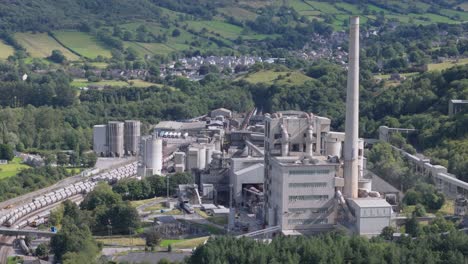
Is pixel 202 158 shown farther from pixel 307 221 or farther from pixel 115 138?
pixel 307 221

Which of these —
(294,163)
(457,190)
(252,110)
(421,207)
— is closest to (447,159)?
(457,190)

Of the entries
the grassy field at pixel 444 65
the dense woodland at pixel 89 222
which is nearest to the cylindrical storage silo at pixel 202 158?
the dense woodland at pixel 89 222

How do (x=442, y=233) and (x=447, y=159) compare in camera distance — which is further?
(x=447, y=159)

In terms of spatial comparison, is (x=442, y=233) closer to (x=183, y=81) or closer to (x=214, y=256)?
(x=214, y=256)

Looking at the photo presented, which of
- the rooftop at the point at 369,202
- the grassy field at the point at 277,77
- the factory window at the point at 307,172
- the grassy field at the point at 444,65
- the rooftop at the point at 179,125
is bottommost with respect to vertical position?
the rooftop at the point at 369,202

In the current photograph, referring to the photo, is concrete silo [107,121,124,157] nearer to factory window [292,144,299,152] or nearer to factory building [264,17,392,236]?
factory building [264,17,392,236]

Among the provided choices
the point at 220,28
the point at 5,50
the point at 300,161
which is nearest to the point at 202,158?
the point at 300,161

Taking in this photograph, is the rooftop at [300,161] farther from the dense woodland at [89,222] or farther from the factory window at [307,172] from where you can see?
the dense woodland at [89,222]
